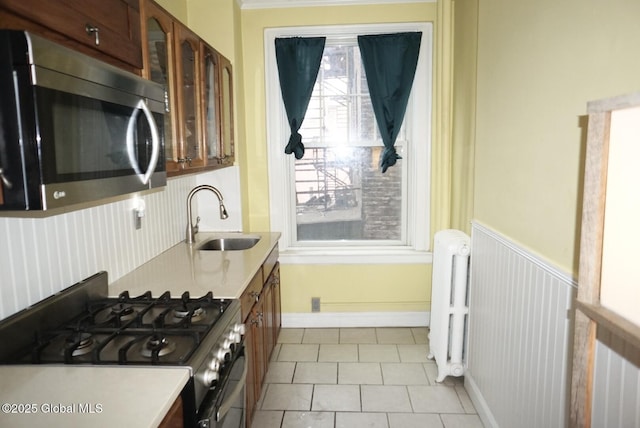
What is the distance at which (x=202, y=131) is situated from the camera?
2.44 metres

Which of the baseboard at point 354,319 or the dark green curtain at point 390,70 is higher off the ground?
the dark green curtain at point 390,70

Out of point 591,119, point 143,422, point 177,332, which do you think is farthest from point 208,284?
point 591,119

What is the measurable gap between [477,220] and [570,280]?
1.06 metres

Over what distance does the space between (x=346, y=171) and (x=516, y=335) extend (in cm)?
198

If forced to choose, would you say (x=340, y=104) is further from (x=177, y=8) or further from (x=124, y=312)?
(x=124, y=312)

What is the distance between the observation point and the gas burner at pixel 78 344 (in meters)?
1.35

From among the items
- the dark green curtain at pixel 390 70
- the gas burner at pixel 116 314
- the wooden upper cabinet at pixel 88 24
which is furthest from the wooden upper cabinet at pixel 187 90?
the dark green curtain at pixel 390 70

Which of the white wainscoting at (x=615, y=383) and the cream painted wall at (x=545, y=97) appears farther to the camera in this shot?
the cream painted wall at (x=545, y=97)

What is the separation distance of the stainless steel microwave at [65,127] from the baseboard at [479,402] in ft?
6.74

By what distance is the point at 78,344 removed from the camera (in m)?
1.37

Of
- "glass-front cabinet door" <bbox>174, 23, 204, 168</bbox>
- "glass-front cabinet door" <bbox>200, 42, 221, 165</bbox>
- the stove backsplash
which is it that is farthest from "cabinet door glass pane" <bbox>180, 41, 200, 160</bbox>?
the stove backsplash

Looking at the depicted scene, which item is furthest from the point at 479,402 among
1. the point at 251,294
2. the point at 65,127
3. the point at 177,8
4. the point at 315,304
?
the point at 177,8

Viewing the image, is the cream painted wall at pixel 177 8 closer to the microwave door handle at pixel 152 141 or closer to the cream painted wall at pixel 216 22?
the cream painted wall at pixel 216 22

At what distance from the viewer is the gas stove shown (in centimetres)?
134
